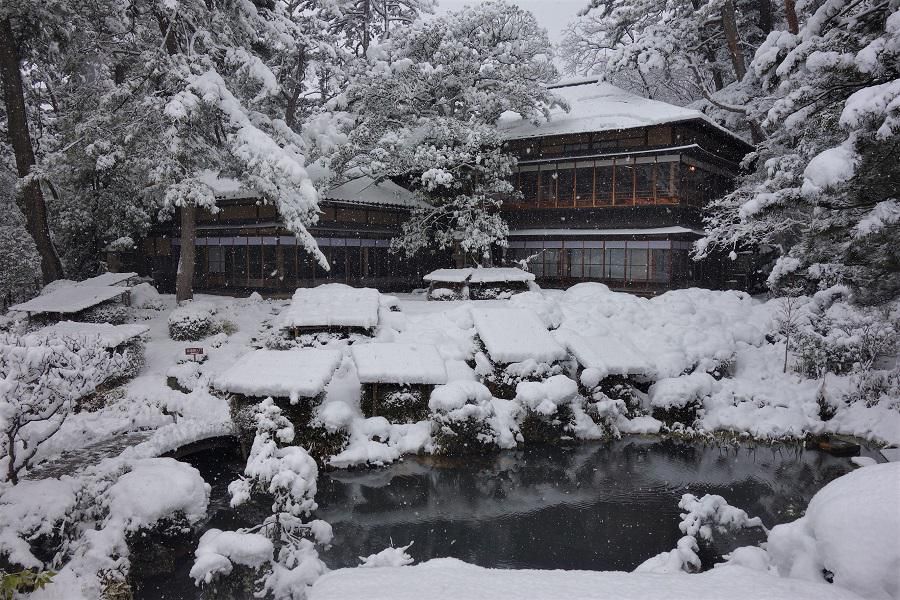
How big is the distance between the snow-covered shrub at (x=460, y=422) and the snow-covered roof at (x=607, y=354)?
3065mm

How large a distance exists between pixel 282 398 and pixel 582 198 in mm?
15326

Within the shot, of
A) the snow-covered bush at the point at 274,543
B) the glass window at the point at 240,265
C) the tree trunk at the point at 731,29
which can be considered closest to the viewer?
the snow-covered bush at the point at 274,543

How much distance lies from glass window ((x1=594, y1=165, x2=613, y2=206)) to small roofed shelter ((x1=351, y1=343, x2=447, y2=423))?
12.3m

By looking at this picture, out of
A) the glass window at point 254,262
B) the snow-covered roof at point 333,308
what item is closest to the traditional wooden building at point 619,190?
the snow-covered roof at point 333,308

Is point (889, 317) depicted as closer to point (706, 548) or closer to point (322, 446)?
point (706, 548)

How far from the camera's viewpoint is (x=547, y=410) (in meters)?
11.6

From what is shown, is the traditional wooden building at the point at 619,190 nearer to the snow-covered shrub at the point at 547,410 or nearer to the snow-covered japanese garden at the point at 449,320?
the snow-covered japanese garden at the point at 449,320

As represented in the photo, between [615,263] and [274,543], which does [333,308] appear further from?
[615,263]

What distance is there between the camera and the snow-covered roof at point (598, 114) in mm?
19672

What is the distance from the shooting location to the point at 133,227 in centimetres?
2042

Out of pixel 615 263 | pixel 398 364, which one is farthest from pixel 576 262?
pixel 398 364

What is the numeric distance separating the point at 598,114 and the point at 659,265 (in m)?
6.68

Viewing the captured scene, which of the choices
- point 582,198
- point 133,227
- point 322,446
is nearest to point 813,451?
point 322,446

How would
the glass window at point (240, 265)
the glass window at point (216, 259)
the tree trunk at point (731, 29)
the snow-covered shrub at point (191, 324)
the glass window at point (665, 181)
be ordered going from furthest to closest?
the glass window at point (216, 259) → the tree trunk at point (731, 29) → the glass window at point (240, 265) → the glass window at point (665, 181) → the snow-covered shrub at point (191, 324)
